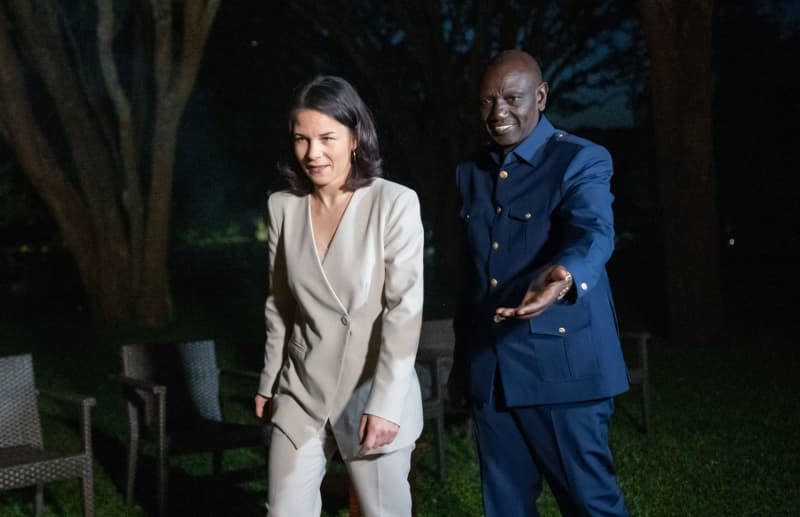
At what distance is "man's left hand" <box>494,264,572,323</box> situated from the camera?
299 cm

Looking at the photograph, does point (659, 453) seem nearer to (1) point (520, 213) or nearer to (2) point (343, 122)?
(1) point (520, 213)

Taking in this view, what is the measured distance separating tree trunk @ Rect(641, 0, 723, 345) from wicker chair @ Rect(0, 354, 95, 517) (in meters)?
8.32

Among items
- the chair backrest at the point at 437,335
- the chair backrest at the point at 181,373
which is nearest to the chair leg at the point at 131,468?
the chair backrest at the point at 181,373

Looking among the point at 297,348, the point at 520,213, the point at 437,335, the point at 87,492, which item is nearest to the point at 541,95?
the point at 520,213

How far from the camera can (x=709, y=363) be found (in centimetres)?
1189

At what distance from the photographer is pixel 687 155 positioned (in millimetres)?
12453

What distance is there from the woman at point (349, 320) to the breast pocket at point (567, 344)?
17.5 inches

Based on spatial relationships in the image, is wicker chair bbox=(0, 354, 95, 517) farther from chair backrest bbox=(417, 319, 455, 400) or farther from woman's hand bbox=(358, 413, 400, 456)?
woman's hand bbox=(358, 413, 400, 456)

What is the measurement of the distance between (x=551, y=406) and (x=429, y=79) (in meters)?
15.6

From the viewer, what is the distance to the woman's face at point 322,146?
3299 millimetres

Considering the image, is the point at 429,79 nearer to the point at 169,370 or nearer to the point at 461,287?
the point at 169,370

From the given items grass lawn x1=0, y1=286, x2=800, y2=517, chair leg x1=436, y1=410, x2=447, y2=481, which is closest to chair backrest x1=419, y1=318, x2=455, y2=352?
grass lawn x1=0, y1=286, x2=800, y2=517

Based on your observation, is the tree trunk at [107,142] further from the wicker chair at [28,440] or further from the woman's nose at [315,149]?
the woman's nose at [315,149]

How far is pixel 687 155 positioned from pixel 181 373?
738 centimetres
